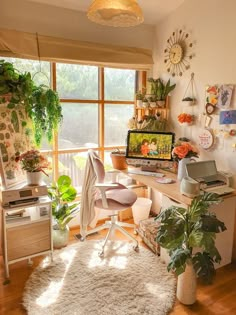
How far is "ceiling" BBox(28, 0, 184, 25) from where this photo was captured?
246 centimetres

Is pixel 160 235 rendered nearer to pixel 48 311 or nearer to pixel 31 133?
pixel 48 311

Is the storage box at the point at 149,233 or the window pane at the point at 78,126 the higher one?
the window pane at the point at 78,126

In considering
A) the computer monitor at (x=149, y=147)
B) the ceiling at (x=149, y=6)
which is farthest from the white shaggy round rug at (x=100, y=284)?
the ceiling at (x=149, y=6)

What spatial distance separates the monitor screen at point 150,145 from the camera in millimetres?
2641

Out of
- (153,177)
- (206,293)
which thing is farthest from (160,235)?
Answer: (153,177)

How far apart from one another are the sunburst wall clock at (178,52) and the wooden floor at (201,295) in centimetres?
200

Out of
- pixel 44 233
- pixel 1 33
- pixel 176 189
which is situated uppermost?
pixel 1 33

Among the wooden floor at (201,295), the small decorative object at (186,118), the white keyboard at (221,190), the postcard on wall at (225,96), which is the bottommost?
the wooden floor at (201,295)

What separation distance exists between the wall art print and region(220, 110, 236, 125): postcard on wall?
1758 millimetres

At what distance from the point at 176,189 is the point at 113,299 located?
96cm

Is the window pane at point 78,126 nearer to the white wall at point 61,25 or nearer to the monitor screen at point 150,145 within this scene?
the monitor screen at point 150,145

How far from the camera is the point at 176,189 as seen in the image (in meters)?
2.16

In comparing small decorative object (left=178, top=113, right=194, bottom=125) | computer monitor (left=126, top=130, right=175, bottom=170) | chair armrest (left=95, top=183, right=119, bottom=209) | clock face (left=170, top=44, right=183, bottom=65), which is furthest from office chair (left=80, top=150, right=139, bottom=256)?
clock face (left=170, top=44, right=183, bottom=65)

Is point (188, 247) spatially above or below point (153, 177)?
below
